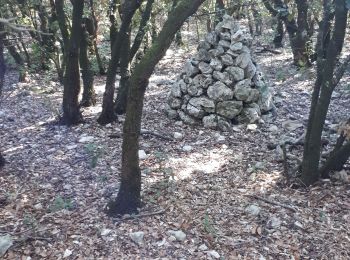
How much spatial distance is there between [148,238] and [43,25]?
880 centimetres

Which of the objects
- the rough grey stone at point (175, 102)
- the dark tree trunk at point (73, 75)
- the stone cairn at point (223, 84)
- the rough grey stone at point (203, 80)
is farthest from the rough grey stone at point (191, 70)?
the dark tree trunk at point (73, 75)

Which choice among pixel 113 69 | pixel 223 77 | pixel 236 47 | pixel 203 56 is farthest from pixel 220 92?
pixel 113 69

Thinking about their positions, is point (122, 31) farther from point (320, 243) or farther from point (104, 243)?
point (320, 243)

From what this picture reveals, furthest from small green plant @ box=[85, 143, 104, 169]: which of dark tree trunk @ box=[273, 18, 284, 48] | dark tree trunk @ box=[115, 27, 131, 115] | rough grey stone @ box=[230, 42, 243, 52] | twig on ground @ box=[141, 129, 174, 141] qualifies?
dark tree trunk @ box=[273, 18, 284, 48]

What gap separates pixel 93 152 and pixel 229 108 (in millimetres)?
2691

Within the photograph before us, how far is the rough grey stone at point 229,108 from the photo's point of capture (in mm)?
7620

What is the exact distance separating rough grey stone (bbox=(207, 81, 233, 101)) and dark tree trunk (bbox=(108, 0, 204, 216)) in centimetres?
348

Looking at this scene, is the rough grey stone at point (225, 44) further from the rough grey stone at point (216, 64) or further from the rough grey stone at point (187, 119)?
the rough grey stone at point (187, 119)

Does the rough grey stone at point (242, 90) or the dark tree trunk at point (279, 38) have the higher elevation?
the dark tree trunk at point (279, 38)

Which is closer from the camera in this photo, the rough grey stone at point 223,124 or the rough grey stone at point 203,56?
the rough grey stone at point 223,124

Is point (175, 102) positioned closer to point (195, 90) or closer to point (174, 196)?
point (195, 90)

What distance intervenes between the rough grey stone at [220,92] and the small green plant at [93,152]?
237 cm

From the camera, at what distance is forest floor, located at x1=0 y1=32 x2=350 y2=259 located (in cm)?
421

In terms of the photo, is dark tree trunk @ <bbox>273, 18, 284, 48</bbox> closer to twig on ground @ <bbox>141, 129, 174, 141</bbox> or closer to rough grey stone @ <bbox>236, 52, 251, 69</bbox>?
rough grey stone @ <bbox>236, 52, 251, 69</bbox>
